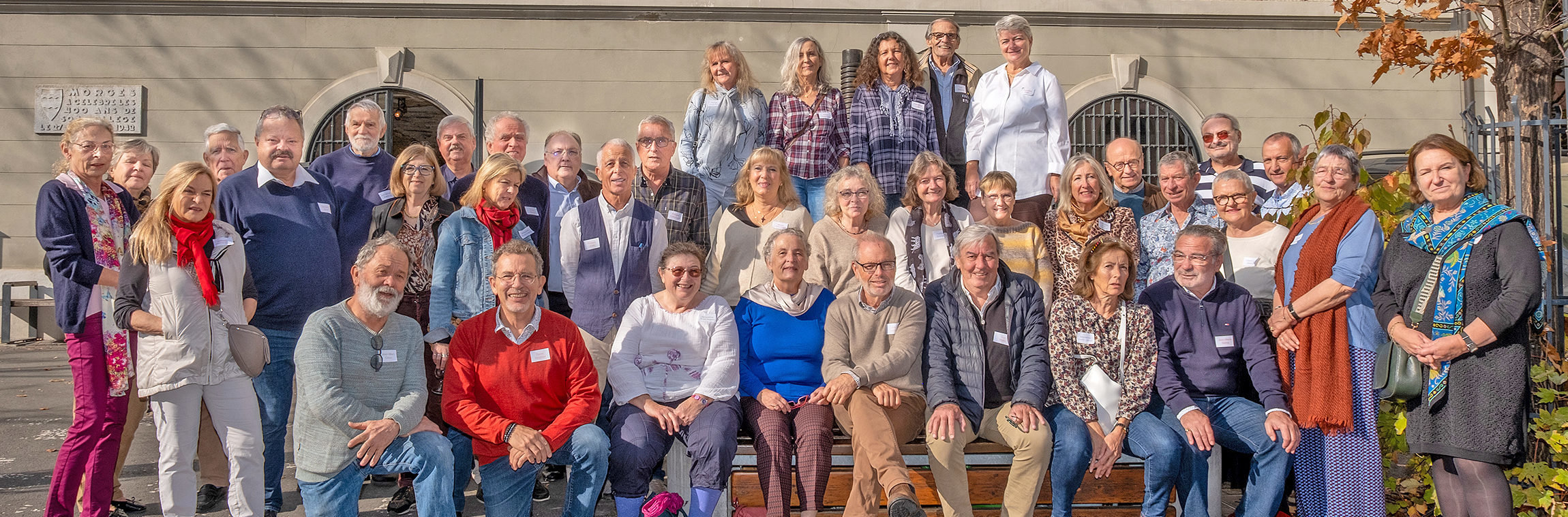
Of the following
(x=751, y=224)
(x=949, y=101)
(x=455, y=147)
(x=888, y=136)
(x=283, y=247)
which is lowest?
(x=283, y=247)

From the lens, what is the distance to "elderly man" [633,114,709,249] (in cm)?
478

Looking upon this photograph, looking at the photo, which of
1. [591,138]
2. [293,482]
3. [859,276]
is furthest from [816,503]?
[591,138]

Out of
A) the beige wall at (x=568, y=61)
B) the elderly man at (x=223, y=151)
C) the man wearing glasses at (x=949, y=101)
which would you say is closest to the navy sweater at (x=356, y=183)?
the elderly man at (x=223, y=151)

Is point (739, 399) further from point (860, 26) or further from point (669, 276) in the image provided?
point (860, 26)

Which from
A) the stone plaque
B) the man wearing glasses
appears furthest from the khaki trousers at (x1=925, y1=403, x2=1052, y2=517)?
the stone plaque

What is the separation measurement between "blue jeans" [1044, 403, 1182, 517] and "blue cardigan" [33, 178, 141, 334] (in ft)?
12.1

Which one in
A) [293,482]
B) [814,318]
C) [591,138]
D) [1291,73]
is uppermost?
[1291,73]

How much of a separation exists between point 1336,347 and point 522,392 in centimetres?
325

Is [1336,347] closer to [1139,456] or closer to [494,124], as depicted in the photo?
[1139,456]

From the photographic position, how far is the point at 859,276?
4.18m

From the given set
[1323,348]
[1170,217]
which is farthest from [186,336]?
[1323,348]

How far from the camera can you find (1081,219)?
15.1ft

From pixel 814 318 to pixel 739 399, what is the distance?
47cm

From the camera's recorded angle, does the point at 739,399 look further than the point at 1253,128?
No
